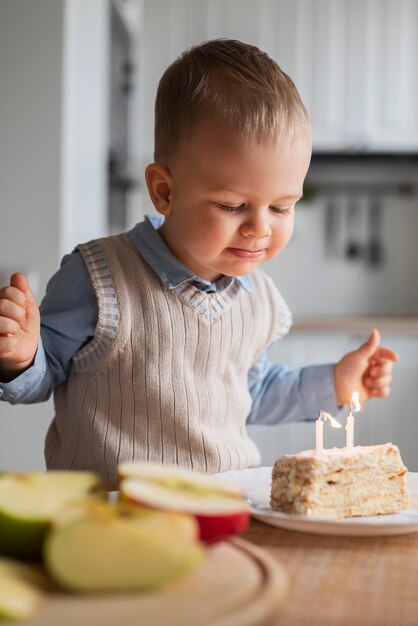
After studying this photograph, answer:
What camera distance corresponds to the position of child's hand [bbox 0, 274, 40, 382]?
97cm

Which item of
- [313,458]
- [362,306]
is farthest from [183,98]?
[362,306]

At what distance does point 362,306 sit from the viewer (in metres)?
4.28

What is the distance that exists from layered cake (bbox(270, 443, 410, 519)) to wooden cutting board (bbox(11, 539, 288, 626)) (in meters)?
0.34

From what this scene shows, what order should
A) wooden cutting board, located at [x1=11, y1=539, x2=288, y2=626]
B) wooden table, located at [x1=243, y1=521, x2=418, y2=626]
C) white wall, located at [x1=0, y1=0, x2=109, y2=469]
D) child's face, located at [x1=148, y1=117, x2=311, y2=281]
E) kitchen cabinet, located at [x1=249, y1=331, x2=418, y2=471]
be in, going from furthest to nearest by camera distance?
1. kitchen cabinet, located at [x1=249, y1=331, x2=418, y2=471]
2. white wall, located at [x1=0, y1=0, x2=109, y2=469]
3. child's face, located at [x1=148, y1=117, x2=311, y2=281]
4. wooden table, located at [x1=243, y1=521, x2=418, y2=626]
5. wooden cutting board, located at [x1=11, y1=539, x2=288, y2=626]

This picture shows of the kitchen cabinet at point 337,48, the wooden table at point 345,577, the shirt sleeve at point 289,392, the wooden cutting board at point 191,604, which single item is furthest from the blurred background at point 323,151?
the wooden cutting board at point 191,604

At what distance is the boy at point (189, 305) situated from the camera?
1.09 metres

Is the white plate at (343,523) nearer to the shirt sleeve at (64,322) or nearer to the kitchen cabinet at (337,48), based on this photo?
the shirt sleeve at (64,322)

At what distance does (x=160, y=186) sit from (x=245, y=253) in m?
0.18

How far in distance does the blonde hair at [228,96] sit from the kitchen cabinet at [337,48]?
110 inches

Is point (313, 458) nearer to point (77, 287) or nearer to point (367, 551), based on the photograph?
point (367, 551)

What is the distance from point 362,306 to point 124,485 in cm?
379

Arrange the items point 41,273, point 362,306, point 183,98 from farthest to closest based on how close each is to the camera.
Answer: point 362,306 < point 41,273 < point 183,98

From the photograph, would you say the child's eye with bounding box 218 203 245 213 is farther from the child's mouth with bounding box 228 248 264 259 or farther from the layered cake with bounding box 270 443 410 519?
the layered cake with bounding box 270 443 410 519

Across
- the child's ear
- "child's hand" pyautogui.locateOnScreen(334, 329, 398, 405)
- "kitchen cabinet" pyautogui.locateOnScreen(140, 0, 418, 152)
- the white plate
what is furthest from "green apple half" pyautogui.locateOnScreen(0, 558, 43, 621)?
"kitchen cabinet" pyautogui.locateOnScreen(140, 0, 418, 152)
